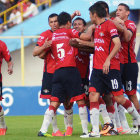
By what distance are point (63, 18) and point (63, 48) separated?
507mm

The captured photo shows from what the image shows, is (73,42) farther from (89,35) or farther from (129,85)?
(129,85)

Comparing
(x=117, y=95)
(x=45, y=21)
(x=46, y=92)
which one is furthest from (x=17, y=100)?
(x=117, y=95)

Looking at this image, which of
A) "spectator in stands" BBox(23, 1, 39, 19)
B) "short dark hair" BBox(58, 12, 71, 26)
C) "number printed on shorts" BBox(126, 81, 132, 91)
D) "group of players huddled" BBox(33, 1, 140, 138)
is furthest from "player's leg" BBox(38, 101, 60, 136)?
"spectator in stands" BBox(23, 1, 39, 19)

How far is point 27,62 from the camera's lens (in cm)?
1789

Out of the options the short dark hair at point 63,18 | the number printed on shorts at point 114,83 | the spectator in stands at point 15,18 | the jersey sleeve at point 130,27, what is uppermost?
the spectator in stands at point 15,18

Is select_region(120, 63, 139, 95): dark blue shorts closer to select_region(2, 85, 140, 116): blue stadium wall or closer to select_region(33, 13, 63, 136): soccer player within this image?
select_region(33, 13, 63, 136): soccer player

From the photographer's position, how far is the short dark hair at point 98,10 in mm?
8211

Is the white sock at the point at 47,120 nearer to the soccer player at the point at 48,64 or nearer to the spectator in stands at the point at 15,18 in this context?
the soccer player at the point at 48,64

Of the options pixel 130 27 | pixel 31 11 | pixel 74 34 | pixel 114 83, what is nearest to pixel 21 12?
pixel 31 11

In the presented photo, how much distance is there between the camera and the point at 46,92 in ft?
30.9

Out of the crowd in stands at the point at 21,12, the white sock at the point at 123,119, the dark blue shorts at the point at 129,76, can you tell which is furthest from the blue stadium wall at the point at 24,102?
the dark blue shorts at the point at 129,76

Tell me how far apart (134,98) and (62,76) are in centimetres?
185

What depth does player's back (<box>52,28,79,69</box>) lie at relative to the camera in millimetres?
8555

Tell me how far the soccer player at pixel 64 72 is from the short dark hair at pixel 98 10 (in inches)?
13.5
